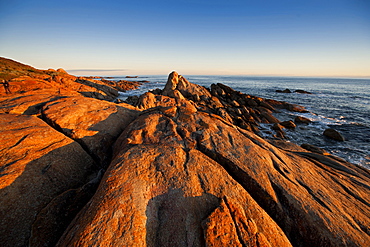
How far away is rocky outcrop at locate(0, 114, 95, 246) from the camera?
4363 mm

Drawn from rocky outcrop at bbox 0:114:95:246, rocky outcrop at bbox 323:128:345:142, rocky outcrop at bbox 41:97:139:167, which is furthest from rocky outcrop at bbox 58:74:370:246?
rocky outcrop at bbox 323:128:345:142

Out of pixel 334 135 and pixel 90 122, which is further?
pixel 334 135

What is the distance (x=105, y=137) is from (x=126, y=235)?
6.16 m

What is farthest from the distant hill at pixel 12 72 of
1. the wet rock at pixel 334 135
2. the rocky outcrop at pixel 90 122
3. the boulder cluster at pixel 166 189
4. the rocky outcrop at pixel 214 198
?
the wet rock at pixel 334 135

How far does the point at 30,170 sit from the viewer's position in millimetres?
5492

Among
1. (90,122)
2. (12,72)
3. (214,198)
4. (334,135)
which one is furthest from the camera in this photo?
(12,72)

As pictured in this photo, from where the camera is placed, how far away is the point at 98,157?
7.41 meters

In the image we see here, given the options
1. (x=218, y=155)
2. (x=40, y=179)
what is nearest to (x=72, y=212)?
(x=40, y=179)

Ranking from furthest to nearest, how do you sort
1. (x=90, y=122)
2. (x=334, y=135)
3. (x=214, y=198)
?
(x=334, y=135)
(x=90, y=122)
(x=214, y=198)

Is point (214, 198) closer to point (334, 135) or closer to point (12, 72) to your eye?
point (334, 135)

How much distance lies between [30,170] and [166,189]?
17.8ft

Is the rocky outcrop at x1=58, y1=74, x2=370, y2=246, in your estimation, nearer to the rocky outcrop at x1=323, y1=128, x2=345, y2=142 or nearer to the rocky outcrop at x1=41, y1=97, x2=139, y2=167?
the rocky outcrop at x1=41, y1=97, x2=139, y2=167

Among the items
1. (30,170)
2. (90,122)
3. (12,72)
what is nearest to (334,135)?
(90,122)

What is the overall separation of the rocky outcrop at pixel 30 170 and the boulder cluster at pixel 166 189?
0.09 ft
